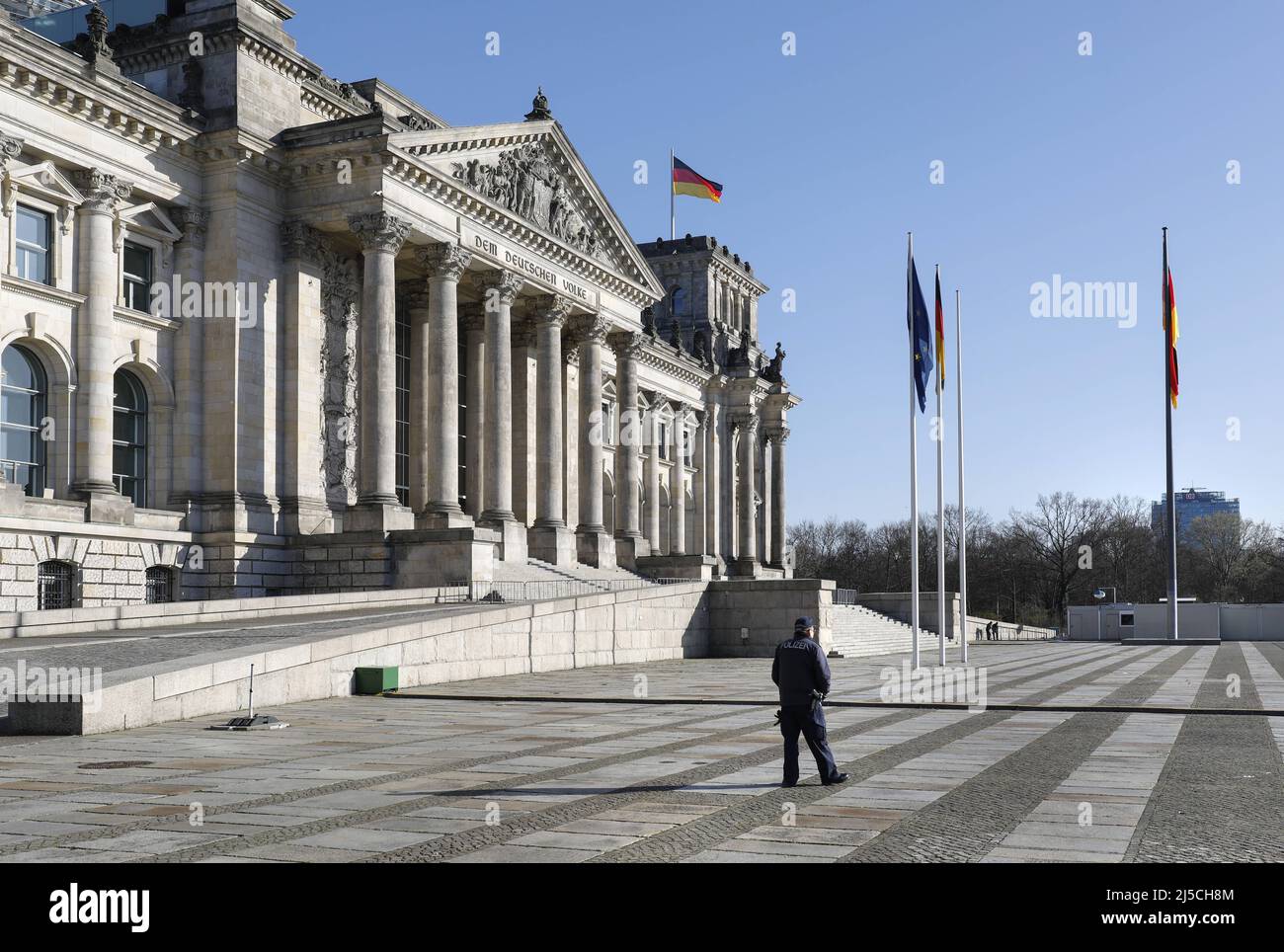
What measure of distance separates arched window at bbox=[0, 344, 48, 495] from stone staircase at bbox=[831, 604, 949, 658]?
85.9ft

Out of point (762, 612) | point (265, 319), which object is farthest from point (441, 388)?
point (762, 612)

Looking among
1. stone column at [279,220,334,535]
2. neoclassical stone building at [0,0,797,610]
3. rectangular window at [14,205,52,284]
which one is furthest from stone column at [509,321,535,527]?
rectangular window at [14,205,52,284]

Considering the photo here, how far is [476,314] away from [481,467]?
6237mm

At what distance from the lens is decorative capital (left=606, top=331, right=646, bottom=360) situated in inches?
2435

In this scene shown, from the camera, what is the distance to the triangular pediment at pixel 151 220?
3916cm

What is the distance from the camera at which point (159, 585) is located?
39.4m

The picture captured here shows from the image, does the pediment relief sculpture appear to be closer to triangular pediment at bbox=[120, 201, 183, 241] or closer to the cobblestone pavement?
triangular pediment at bbox=[120, 201, 183, 241]

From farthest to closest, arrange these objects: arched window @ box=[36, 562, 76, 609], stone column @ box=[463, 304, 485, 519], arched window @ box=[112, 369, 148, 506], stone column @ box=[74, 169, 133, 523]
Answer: stone column @ box=[463, 304, 485, 519]
arched window @ box=[112, 369, 148, 506]
stone column @ box=[74, 169, 133, 523]
arched window @ box=[36, 562, 76, 609]

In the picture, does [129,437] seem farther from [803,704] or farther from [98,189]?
[803,704]

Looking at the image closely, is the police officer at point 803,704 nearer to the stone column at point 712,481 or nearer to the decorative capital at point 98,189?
the decorative capital at point 98,189

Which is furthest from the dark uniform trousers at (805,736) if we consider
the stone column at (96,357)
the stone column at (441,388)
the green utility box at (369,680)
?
the stone column at (441,388)

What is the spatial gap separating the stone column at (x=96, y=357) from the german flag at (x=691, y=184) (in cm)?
3794

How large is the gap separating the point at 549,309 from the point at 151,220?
1802 centimetres

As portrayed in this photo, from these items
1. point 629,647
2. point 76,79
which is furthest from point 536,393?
point 76,79
